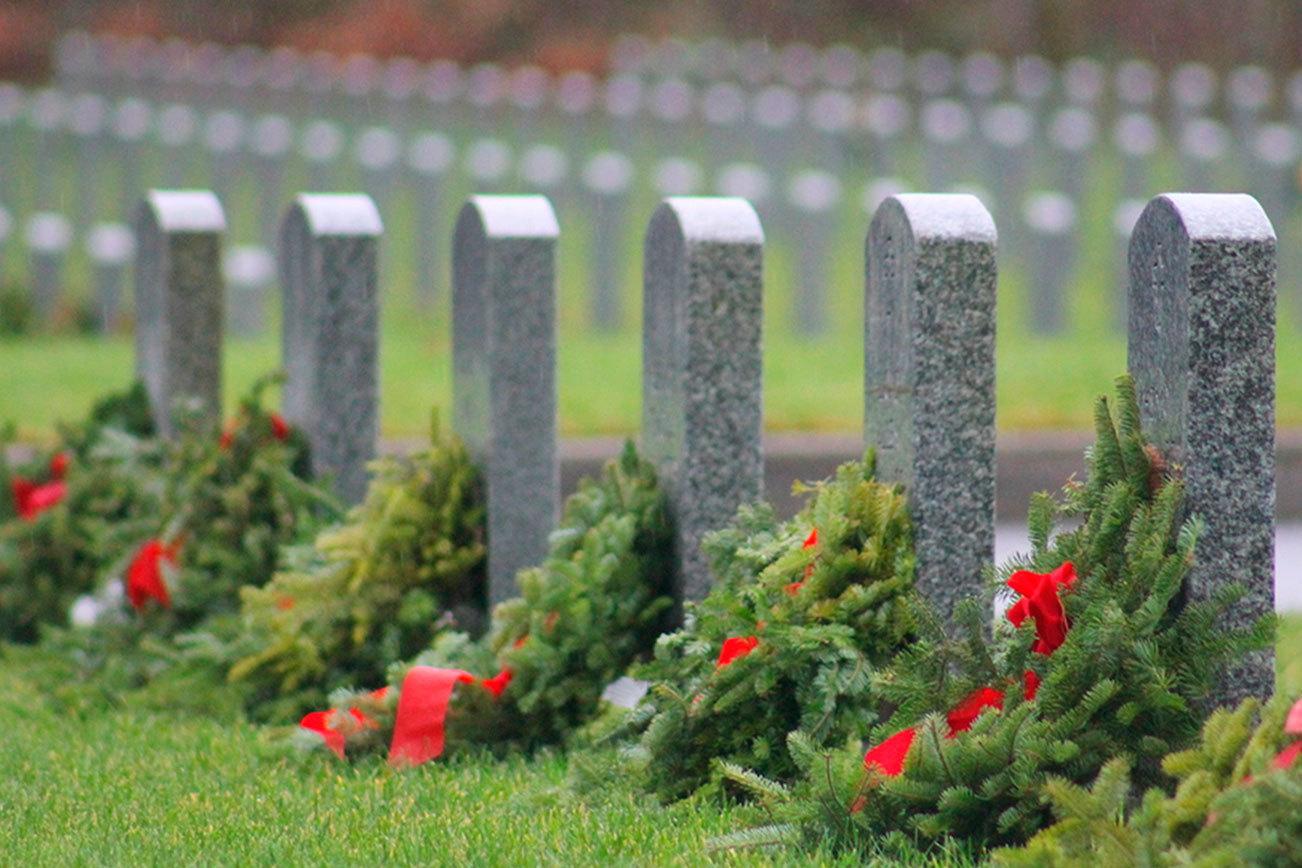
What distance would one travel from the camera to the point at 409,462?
5227 mm

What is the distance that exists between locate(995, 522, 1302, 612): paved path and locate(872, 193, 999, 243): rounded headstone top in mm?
3190

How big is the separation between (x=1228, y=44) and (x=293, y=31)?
36.4 feet

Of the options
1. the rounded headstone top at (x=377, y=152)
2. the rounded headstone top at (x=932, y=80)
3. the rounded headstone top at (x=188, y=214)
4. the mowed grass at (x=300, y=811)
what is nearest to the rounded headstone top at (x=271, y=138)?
the rounded headstone top at (x=377, y=152)

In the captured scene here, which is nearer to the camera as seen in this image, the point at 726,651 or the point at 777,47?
the point at 726,651

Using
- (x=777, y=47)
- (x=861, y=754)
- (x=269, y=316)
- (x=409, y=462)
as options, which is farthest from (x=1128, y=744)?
(x=777, y=47)

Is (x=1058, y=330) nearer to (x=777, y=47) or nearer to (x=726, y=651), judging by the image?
(x=726, y=651)

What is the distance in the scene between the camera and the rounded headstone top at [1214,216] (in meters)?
3.42

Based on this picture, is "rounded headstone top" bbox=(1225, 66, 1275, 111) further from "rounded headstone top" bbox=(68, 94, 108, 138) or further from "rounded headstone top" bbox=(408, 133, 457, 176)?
"rounded headstone top" bbox=(68, 94, 108, 138)

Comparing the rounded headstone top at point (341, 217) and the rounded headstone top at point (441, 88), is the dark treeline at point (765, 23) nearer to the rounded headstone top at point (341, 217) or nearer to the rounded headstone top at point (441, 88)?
the rounded headstone top at point (441, 88)

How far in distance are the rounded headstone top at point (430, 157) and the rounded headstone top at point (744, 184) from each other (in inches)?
70.6

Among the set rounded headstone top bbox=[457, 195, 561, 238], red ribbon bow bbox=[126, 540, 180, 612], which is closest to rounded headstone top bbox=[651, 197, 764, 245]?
rounded headstone top bbox=[457, 195, 561, 238]

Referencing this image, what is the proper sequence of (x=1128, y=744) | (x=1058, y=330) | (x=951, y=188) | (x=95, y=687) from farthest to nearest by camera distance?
(x=951, y=188), (x=1058, y=330), (x=95, y=687), (x=1128, y=744)

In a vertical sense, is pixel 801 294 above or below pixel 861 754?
above

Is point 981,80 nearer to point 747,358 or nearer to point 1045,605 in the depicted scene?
point 747,358
